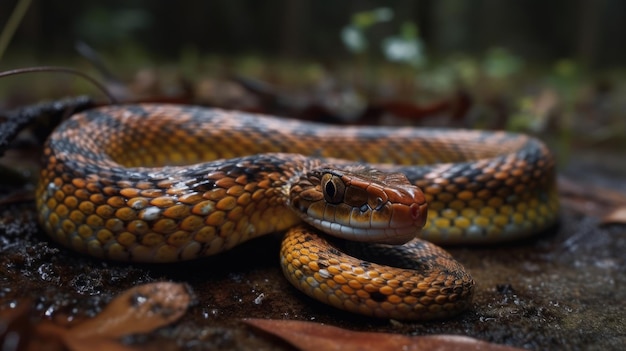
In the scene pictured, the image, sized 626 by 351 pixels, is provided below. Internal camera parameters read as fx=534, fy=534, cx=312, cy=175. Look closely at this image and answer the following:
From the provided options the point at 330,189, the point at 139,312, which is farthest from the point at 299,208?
the point at 139,312

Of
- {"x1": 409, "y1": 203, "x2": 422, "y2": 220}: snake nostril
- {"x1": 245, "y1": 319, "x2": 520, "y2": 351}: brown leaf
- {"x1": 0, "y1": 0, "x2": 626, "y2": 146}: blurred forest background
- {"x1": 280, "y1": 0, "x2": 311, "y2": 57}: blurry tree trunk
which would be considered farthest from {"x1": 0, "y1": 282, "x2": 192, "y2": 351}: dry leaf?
{"x1": 280, "y1": 0, "x2": 311, "y2": 57}: blurry tree trunk

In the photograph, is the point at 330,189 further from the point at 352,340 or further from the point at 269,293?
the point at 352,340

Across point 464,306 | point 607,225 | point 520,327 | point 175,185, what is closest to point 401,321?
point 464,306

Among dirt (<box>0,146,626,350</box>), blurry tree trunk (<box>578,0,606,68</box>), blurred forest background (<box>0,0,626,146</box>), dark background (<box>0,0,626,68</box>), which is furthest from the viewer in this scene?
blurry tree trunk (<box>578,0,606,68</box>)

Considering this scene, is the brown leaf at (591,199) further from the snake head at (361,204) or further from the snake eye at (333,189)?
the snake eye at (333,189)

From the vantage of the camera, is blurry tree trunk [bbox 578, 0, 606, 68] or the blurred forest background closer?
the blurred forest background

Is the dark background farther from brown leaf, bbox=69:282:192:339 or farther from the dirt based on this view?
brown leaf, bbox=69:282:192:339

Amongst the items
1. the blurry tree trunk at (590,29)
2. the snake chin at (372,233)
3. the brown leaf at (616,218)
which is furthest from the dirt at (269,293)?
the blurry tree trunk at (590,29)
